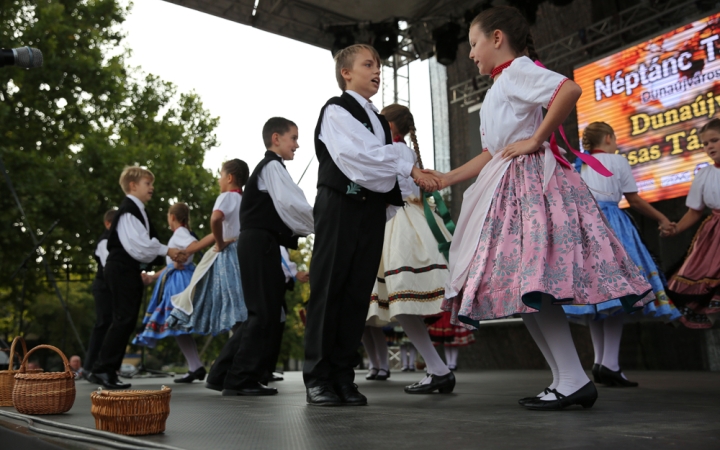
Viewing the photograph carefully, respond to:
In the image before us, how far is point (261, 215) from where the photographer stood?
3.24 metres

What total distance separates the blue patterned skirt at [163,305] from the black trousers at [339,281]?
2751 millimetres

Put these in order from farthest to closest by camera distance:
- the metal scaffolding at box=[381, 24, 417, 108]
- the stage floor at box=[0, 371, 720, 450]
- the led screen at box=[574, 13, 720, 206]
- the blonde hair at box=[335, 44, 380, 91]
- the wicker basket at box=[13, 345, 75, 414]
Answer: the metal scaffolding at box=[381, 24, 417, 108] → the led screen at box=[574, 13, 720, 206] → the blonde hair at box=[335, 44, 380, 91] → the wicker basket at box=[13, 345, 75, 414] → the stage floor at box=[0, 371, 720, 450]

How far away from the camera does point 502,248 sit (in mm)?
2182

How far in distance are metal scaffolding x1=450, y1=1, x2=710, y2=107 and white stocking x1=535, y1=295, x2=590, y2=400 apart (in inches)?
201

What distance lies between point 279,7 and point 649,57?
174 inches

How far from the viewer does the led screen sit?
591 centimetres

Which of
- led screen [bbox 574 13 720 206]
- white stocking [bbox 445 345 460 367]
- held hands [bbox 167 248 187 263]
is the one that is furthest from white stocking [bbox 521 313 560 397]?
led screen [bbox 574 13 720 206]

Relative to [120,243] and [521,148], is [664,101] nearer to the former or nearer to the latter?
[521,148]

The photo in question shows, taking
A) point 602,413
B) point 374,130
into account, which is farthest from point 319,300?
point 602,413

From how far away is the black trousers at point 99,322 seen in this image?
4.98m

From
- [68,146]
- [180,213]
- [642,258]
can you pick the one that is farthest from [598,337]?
[68,146]

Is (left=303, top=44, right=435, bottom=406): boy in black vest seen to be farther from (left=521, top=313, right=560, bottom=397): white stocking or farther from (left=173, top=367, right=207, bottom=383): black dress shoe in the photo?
(left=173, top=367, right=207, bottom=383): black dress shoe

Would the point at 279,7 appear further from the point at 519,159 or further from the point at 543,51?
the point at 519,159

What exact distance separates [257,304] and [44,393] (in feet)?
3.41
